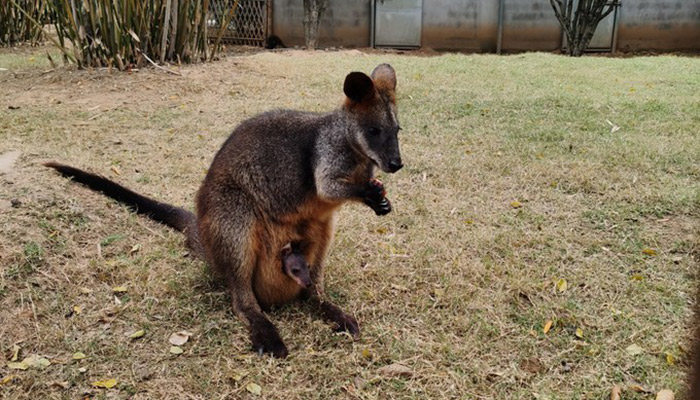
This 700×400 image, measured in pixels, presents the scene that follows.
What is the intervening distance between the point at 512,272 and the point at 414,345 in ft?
2.92

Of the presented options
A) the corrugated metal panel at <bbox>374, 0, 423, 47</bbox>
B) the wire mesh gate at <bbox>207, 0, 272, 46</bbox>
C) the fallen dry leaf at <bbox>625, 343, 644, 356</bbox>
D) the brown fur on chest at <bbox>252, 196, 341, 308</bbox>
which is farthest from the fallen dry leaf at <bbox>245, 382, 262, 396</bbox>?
the wire mesh gate at <bbox>207, 0, 272, 46</bbox>

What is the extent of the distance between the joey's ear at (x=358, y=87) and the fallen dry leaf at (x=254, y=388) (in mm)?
1285

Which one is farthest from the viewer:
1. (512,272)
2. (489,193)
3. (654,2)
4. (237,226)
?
(654,2)

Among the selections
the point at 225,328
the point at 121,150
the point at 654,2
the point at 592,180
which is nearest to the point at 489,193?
the point at 592,180

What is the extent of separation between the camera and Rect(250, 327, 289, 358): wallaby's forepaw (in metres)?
2.57

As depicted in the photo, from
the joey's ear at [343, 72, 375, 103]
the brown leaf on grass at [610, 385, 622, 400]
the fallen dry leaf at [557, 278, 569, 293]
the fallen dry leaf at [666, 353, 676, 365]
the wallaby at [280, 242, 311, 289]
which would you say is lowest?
the brown leaf on grass at [610, 385, 622, 400]

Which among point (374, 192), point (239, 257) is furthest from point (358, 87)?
point (239, 257)

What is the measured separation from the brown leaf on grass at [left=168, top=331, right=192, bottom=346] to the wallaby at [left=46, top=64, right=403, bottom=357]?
0.24m

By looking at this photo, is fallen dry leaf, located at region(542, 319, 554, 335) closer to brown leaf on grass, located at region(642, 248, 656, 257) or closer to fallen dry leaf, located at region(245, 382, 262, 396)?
brown leaf on grass, located at region(642, 248, 656, 257)

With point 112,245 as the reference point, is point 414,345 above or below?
below

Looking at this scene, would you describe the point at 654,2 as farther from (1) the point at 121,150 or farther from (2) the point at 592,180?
(1) the point at 121,150

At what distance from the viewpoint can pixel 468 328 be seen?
9.26 ft

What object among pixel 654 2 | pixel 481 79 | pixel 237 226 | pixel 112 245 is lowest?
pixel 112 245

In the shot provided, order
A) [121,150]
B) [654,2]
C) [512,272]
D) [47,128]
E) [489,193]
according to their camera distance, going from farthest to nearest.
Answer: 1. [654,2]
2. [47,128]
3. [121,150]
4. [489,193]
5. [512,272]
